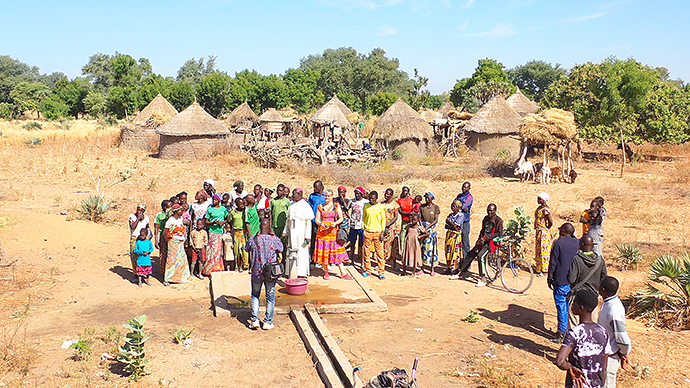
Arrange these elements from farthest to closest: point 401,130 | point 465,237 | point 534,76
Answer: point 534,76 → point 401,130 → point 465,237

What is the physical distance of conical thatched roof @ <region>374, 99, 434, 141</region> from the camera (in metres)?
24.2

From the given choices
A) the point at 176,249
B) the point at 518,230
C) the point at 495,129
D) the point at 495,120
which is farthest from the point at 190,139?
the point at 518,230

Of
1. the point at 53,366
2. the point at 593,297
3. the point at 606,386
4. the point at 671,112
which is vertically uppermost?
the point at 671,112

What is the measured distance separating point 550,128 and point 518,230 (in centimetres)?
952

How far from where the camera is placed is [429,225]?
8781 millimetres

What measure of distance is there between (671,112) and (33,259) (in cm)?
2263

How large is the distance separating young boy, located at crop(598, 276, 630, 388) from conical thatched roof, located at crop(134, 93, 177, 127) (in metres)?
27.5

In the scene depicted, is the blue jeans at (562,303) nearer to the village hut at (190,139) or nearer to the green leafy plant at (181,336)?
the green leafy plant at (181,336)

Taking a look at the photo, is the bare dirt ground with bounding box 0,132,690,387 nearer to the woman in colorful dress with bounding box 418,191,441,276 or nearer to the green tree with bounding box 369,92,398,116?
the woman in colorful dress with bounding box 418,191,441,276

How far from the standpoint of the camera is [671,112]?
21.5 m

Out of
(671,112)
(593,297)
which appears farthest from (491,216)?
(671,112)

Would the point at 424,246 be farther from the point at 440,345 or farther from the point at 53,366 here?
the point at 53,366

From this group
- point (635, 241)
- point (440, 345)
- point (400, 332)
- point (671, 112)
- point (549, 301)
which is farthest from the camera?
point (671, 112)

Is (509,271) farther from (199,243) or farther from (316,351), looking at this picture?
(199,243)
